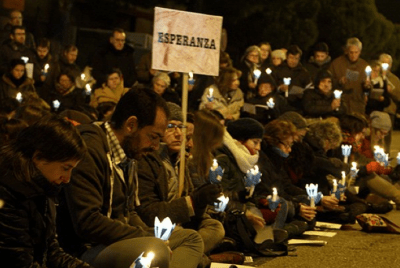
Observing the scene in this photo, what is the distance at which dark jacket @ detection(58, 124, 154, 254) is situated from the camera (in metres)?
5.80

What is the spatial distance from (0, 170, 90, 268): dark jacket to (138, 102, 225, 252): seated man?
2.07 m

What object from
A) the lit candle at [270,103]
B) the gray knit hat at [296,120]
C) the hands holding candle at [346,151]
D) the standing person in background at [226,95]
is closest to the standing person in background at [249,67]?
the lit candle at [270,103]

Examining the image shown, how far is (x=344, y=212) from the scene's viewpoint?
1115 cm

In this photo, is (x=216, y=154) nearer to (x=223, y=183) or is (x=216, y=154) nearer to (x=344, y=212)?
(x=223, y=183)

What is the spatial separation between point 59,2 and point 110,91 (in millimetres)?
11005

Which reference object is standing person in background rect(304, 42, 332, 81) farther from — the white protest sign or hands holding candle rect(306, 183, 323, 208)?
the white protest sign

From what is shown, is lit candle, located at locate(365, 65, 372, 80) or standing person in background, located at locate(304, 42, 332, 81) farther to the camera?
standing person in background, located at locate(304, 42, 332, 81)

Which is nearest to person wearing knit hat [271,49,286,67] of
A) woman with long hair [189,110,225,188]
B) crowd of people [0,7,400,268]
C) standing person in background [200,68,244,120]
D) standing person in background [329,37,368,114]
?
crowd of people [0,7,400,268]

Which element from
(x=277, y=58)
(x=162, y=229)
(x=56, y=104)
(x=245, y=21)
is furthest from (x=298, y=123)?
(x=245, y=21)

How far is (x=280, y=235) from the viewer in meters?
9.33

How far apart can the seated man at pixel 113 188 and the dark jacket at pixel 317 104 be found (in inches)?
361

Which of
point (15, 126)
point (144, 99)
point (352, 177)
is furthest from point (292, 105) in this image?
point (144, 99)

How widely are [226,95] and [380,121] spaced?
291cm

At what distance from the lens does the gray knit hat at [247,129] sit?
378 inches
